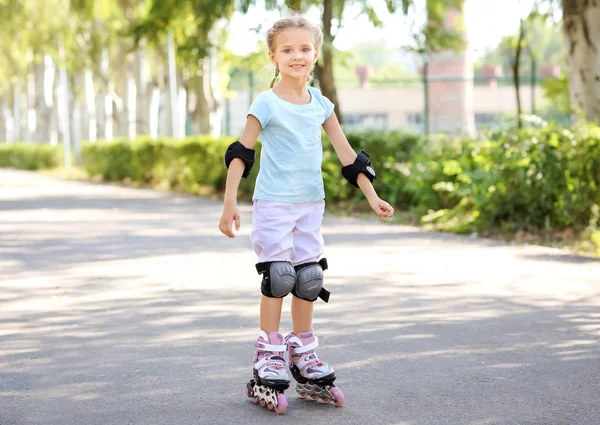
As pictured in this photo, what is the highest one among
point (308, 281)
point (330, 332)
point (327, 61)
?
point (327, 61)

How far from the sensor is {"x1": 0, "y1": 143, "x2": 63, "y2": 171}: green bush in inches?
1700

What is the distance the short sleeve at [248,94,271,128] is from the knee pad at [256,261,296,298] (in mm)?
590

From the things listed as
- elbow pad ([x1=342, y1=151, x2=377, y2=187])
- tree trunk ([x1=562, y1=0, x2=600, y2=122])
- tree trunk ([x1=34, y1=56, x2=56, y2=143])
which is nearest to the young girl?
elbow pad ([x1=342, y1=151, x2=377, y2=187])

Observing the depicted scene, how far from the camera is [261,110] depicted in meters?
4.54

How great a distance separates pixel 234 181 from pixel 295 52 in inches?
23.9

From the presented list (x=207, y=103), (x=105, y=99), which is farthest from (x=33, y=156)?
(x=207, y=103)

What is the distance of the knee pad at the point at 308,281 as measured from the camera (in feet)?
15.0

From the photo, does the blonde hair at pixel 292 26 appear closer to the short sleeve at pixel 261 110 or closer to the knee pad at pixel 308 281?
the short sleeve at pixel 261 110

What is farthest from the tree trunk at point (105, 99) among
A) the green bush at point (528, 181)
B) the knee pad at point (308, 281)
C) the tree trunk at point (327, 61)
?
the knee pad at point (308, 281)

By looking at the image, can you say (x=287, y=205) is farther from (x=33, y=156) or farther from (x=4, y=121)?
(x=4, y=121)

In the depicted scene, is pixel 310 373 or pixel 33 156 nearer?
pixel 310 373

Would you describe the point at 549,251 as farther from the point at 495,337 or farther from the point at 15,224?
the point at 15,224

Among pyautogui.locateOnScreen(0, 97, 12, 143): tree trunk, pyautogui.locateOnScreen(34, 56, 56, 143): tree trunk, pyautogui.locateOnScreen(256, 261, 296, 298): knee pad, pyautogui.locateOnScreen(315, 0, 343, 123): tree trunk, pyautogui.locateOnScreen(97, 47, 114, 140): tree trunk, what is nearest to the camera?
pyautogui.locateOnScreen(256, 261, 296, 298): knee pad

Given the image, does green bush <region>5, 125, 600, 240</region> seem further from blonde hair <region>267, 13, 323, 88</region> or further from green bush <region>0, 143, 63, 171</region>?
green bush <region>0, 143, 63, 171</region>
